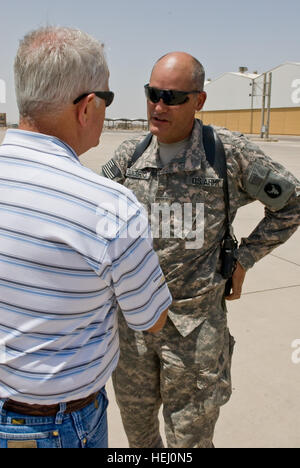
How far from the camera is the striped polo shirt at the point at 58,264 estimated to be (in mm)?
980

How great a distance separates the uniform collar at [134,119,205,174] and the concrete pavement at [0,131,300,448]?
1.49 meters

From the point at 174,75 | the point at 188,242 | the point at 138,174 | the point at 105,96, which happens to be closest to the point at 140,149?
the point at 138,174

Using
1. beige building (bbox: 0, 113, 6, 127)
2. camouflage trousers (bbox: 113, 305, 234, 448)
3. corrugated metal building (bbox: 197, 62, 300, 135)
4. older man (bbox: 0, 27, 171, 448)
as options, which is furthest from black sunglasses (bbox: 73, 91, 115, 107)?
beige building (bbox: 0, 113, 6, 127)

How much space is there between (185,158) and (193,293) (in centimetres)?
59

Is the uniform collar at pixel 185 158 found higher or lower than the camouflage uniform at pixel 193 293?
higher

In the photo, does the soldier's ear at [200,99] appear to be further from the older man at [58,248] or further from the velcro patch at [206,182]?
the older man at [58,248]

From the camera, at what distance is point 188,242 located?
73.0 inches

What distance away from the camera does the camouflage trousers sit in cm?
183

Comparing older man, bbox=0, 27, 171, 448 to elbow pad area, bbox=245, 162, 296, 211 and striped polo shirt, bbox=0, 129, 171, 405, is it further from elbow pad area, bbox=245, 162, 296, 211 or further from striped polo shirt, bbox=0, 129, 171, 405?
elbow pad area, bbox=245, 162, 296, 211

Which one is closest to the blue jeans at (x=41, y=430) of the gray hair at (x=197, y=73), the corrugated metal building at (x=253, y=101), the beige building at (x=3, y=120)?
the gray hair at (x=197, y=73)

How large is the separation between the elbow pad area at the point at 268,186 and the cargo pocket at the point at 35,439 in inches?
50.3
